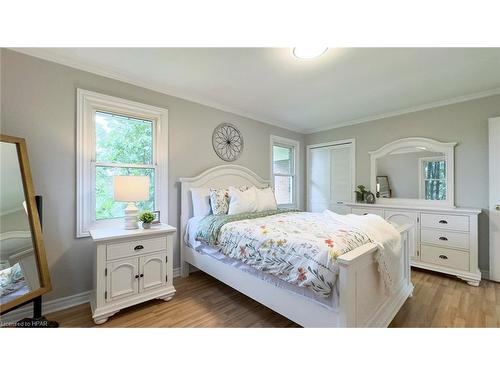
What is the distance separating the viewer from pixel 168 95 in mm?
2619

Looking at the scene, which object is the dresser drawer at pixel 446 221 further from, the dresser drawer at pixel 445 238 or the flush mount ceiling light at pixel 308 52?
the flush mount ceiling light at pixel 308 52

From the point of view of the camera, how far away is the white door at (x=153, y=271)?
1915mm

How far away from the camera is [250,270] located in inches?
70.9

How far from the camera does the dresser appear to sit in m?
2.50

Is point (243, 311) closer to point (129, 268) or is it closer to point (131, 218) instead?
point (129, 268)

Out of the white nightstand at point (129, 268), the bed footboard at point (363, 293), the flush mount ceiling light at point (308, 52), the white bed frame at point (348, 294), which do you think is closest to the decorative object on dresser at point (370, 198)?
the white bed frame at point (348, 294)

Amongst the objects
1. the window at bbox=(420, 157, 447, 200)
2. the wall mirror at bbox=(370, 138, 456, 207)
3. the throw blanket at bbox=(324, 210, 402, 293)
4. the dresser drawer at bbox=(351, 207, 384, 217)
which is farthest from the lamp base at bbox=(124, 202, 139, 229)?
the window at bbox=(420, 157, 447, 200)

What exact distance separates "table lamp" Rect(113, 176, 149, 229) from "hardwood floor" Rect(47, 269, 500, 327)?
80 centimetres

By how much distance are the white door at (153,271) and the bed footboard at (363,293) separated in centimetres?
160

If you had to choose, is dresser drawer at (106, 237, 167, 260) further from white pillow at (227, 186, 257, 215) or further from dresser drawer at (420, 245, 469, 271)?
dresser drawer at (420, 245, 469, 271)

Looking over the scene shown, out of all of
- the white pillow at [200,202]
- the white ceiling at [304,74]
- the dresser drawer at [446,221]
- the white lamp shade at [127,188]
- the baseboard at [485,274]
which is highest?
the white ceiling at [304,74]
